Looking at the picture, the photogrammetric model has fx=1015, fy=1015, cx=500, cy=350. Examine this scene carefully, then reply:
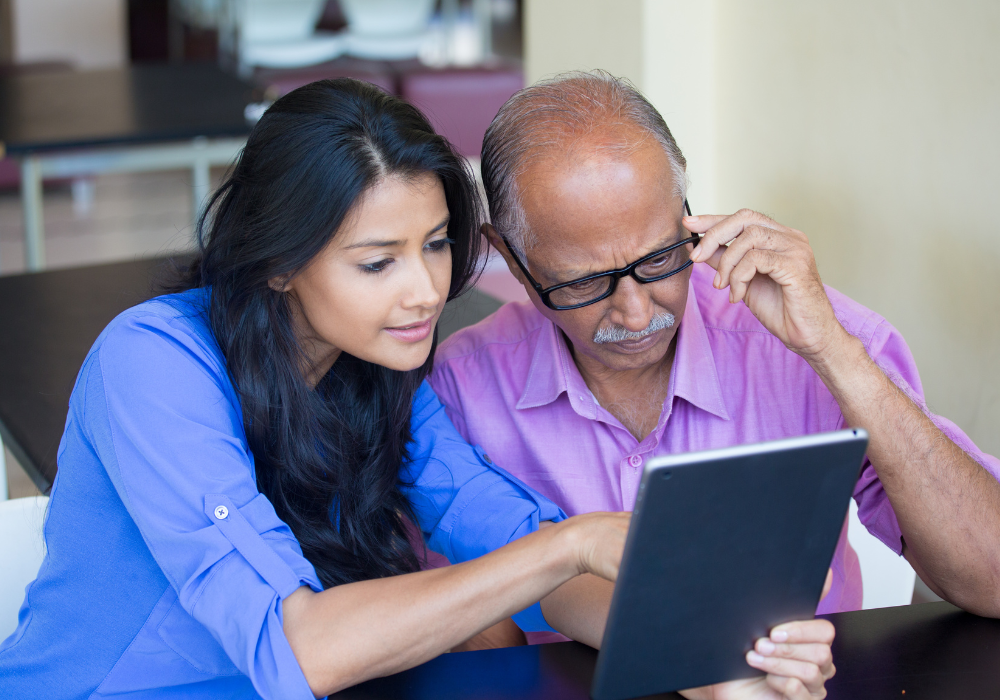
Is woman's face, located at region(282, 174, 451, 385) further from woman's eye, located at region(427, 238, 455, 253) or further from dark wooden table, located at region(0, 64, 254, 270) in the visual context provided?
dark wooden table, located at region(0, 64, 254, 270)

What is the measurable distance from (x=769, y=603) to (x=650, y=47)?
69.1 inches

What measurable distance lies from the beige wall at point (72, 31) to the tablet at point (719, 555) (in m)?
8.85

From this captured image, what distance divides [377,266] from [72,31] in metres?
8.73

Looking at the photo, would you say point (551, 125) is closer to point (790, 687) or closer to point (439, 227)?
point (439, 227)

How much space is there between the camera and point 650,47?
96.3 inches

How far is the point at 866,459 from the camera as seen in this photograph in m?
1.46

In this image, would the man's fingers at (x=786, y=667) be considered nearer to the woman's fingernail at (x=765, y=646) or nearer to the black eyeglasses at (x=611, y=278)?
the woman's fingernail at (x=765, y=646)

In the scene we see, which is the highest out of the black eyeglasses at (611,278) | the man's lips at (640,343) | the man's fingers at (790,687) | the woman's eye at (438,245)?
the woman's eye at (438,245)

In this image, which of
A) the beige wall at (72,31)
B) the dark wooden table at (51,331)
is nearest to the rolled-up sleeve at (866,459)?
the dark wooden table at (51,331)

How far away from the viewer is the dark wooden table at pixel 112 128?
12.1 ft

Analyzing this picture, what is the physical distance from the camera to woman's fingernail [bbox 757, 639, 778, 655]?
1011 mm

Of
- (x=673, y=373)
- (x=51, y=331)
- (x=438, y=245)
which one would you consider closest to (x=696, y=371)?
(x=673, y=373)

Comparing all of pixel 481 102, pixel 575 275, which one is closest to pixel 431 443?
pixel 575 275

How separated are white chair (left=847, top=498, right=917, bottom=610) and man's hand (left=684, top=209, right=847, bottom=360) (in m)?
0.48
